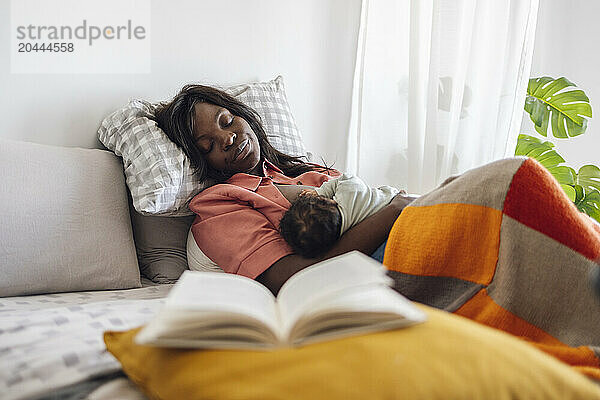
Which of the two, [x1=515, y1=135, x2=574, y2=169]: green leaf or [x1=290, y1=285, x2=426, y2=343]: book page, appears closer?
[x1=290, y1=285, x2=426, y2=343]: book page

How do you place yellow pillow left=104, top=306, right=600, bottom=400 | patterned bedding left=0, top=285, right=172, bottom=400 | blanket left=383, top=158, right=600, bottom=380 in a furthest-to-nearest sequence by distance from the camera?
blanket left=383, top=158, right=600, bottom=380
patterned bedding left=0, top=285, right=172, bottom=400
yellow pillow left=104, top=306, right=600, bottom=400

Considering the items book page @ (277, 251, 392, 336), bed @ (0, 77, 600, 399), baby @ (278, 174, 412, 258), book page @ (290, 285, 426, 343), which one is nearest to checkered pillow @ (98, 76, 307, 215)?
bed @ (0, 77, 600, 399)

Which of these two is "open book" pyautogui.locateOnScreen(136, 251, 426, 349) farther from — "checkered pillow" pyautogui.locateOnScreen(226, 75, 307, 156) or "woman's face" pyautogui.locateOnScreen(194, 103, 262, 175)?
"checkered pillow" pyautogui.locateOnScreen(226, 75, 307, 156)

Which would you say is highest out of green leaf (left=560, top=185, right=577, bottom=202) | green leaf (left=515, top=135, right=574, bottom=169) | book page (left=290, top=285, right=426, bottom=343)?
green leaf (left=515, top=135, right=574, bottom=169)

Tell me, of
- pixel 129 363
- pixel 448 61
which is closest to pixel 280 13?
pixel 448 61

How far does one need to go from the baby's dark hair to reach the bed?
0.19m

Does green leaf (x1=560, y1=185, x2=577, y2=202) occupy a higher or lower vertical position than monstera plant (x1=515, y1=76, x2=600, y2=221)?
lower

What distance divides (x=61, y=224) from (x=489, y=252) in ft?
3.28

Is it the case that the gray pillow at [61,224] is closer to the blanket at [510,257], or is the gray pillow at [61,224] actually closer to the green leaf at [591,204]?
the blanket at [510,257]

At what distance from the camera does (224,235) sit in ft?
4.78

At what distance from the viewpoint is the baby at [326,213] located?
1.27 m

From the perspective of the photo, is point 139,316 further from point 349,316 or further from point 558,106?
point 558,106

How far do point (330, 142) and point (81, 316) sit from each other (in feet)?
4.95

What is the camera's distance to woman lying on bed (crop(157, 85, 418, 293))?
1344mm
